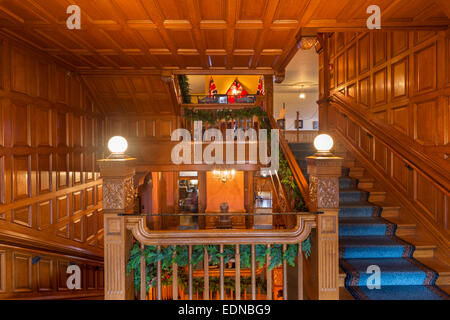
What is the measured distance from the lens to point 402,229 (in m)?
3.07

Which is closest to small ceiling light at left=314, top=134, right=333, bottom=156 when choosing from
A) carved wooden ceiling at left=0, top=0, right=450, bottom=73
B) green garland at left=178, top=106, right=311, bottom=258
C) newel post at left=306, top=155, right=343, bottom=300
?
newel post at left=306, top=155, right=343, bottom=300

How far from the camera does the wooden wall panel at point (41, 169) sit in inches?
122

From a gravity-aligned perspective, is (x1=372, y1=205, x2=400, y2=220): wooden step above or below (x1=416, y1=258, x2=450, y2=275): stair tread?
above

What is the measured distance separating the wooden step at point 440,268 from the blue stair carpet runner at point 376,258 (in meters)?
0.06

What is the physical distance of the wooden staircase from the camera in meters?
2.46

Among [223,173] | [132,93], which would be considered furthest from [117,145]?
[223,173]

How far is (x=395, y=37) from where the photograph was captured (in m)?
3.57

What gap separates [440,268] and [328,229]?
1.46m

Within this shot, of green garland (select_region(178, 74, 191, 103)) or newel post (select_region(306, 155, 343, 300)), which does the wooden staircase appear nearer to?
newel post (select_region(306, 155, 343, 300))

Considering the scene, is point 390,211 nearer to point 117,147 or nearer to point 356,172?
point 356,172

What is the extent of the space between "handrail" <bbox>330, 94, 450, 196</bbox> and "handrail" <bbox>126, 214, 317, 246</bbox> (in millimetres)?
1477

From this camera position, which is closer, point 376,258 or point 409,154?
point 376,258
